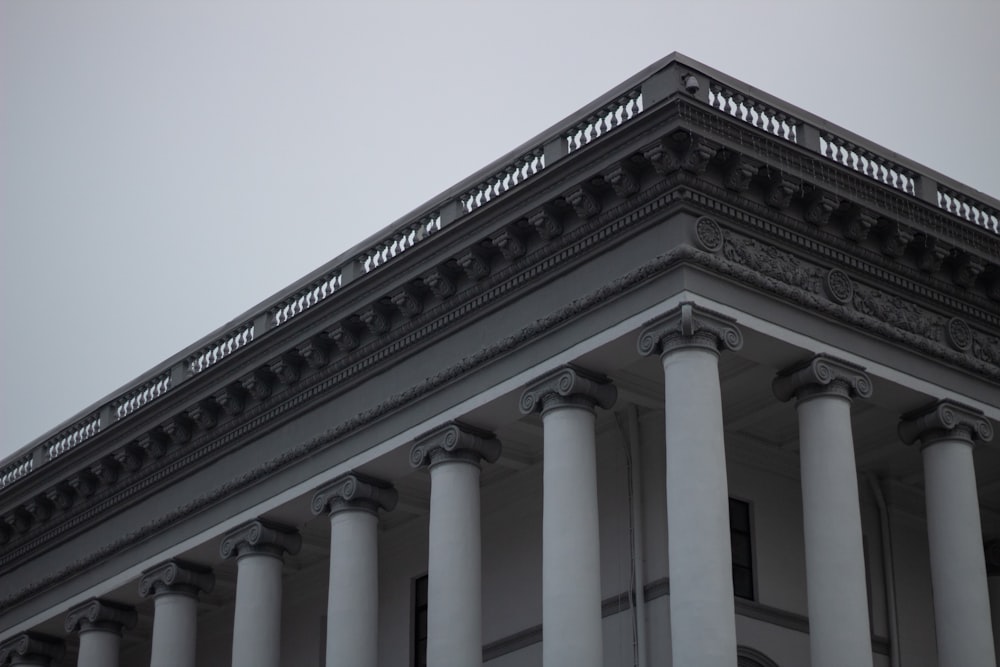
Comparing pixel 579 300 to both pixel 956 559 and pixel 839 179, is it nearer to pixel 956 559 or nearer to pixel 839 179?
pixel 839 179

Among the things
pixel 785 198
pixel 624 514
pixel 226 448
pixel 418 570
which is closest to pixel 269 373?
pixel 226 448

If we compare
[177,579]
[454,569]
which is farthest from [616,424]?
[177,579]

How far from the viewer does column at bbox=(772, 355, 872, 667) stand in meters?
26.3

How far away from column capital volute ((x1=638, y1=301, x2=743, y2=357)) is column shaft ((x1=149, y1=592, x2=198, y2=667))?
480 inches

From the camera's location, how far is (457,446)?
2992 cm

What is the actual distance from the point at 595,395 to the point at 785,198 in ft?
13.0

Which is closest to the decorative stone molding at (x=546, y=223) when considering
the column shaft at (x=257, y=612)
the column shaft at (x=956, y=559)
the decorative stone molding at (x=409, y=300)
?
the decorative stone molding at (x=409, y=300)

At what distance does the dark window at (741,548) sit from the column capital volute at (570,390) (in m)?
3.99

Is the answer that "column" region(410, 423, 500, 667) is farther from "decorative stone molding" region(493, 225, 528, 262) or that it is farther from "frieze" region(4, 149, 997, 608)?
"decorative stone molding" region(493, 225, 528, 262)

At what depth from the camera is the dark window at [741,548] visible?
3103 centimetres

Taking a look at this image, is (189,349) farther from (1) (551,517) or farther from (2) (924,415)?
(2) (924,415)

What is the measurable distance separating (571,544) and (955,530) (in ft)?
19.3

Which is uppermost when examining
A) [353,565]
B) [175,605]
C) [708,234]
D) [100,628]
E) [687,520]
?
[708,234]

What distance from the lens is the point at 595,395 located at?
2827 cm
